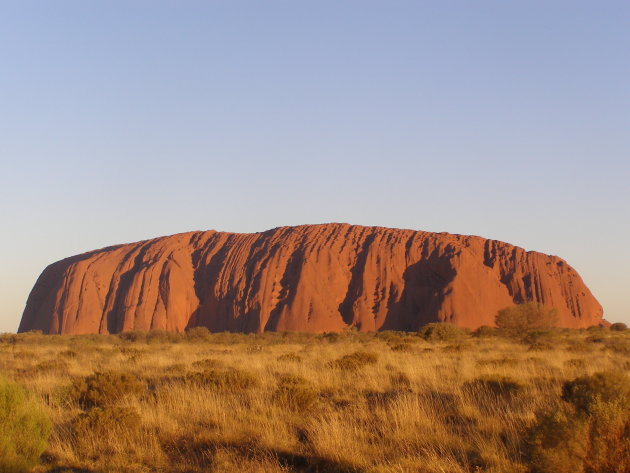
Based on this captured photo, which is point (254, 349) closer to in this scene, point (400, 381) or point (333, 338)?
point (333, 338)

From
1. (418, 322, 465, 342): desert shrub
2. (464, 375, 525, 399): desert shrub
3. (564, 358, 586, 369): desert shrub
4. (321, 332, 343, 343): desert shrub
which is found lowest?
(321, 332, 343, 343): desert shrub

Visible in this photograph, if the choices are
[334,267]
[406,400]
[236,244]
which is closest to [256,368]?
[406,400]

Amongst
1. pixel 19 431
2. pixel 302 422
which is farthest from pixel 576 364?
pixel 19 431

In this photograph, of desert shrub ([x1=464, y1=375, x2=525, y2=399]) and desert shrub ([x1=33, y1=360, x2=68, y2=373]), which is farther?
desert shrub ([x1=33, y1=360, x2=68, y2=373])

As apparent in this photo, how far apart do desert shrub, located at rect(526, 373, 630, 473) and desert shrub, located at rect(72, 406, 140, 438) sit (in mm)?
4577

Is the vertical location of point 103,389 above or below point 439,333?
above

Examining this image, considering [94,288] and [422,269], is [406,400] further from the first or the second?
[94,288]

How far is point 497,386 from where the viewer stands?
31.4ft

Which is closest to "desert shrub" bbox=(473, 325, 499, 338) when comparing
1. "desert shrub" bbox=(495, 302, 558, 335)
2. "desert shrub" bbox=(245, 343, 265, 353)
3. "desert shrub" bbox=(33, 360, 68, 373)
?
"desert shrub" bbox=(495, 302, 558, 335)

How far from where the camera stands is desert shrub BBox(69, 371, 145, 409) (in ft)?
31.1

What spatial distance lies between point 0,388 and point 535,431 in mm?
5145

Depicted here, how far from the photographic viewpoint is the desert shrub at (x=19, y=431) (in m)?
5.48

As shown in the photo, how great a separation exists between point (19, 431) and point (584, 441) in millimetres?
5110

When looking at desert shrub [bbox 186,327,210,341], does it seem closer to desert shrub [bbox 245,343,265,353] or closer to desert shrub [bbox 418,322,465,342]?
desert shrub [bbox 245,343,265,353]
